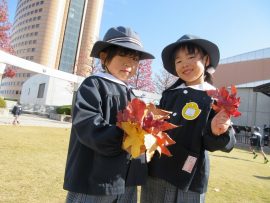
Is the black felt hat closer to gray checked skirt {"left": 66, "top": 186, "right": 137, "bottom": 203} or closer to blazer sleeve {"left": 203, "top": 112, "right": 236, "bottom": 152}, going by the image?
blazer sleeve {"left": 203, "top": 112, "right": 236, "bottom": 152}

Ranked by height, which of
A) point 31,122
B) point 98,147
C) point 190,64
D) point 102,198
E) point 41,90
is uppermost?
point 41,90

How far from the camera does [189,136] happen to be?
2.12 metres

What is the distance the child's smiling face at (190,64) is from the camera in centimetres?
230

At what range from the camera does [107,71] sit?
2.17 meters

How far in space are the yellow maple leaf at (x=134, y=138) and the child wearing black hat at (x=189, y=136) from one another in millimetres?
586

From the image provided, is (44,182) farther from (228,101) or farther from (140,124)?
(228,101)

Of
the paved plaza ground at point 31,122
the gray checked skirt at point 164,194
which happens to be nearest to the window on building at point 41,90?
the paved plaza ground at point 31,122

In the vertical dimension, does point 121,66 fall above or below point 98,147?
above

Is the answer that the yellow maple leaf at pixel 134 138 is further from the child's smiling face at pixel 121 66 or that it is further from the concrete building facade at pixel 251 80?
the concrete building facade at pixel 251 80

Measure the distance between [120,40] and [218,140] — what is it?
3.26 ft

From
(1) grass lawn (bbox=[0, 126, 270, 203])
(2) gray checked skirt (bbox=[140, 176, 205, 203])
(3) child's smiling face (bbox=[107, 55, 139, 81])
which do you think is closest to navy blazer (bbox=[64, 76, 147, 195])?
(3) child's smiling face (bbox=[107, 55, 139, 81])

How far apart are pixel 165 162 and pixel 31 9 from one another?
88940mm

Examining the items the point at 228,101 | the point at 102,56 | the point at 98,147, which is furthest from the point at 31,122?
the point at 228,101

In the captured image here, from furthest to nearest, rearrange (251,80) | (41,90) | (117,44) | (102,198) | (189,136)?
(41,90) → (251,80) → (189,136) → (117,44) → (102,198)
